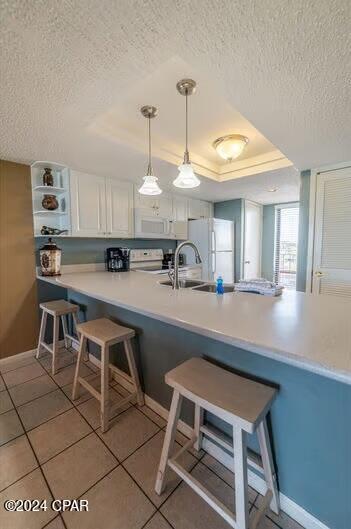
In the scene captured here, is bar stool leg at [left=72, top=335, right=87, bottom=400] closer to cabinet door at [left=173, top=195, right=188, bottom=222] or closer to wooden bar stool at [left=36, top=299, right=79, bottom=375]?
wooden bar stool at [left=36, top=299, right=79, bottom=375]

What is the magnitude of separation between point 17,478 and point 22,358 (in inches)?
60.8

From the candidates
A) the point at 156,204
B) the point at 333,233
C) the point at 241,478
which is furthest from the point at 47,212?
the point at 333,233

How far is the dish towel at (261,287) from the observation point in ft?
5.32

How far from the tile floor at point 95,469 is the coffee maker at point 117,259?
1582 mm

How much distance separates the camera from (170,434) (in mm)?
1111

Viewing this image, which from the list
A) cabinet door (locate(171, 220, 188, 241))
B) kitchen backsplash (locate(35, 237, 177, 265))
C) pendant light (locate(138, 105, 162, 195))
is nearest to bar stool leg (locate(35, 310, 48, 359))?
kitchen backsplash (locate(35, 237, 177, 265))

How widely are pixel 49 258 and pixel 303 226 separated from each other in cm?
299

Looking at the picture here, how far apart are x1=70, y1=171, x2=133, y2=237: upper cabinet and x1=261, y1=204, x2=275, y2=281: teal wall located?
327 cm

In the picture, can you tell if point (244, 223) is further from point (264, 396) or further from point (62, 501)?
point (62, 501)

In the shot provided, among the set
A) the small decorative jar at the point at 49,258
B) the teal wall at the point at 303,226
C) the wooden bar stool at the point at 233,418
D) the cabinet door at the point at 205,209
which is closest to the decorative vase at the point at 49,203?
the small decorative jar at the point at 49,258

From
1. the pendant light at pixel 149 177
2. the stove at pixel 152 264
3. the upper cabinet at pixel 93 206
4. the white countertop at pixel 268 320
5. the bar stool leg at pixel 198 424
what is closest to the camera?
the white countertop at pixel 268 320

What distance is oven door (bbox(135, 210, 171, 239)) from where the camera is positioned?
3158 mm

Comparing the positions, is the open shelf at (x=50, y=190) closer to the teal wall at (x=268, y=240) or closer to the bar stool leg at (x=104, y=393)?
the bar stool leg at (x=104, y=393)

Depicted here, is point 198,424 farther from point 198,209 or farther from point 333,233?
point 198,209
